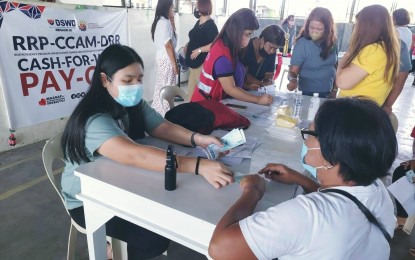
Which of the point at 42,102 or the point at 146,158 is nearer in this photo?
the point at 146,158

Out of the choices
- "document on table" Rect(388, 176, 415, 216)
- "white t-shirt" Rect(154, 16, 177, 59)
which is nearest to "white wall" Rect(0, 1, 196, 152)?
"white t-shirt" Rect(154, 16, 177, 59)

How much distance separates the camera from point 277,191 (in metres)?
1.05

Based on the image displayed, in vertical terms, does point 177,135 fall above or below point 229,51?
below

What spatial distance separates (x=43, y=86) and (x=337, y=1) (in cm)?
807

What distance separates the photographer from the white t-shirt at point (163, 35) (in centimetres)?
336

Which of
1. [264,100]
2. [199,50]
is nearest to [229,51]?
[264,100]

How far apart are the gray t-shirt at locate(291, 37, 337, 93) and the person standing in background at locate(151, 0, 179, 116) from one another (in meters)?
1.49

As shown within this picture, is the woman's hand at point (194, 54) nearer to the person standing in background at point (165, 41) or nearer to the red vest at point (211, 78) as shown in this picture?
the person standing in background at point (165, 41)

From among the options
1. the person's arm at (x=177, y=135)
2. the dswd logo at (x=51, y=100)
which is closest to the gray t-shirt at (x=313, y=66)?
the person's arm at (x=177, y=135)

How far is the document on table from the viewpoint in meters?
1.75

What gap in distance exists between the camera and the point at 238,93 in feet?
6.95

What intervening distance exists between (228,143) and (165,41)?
242cm

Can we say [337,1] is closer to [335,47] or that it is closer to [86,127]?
[335,47]

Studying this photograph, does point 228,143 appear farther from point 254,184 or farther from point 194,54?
point 194,54
